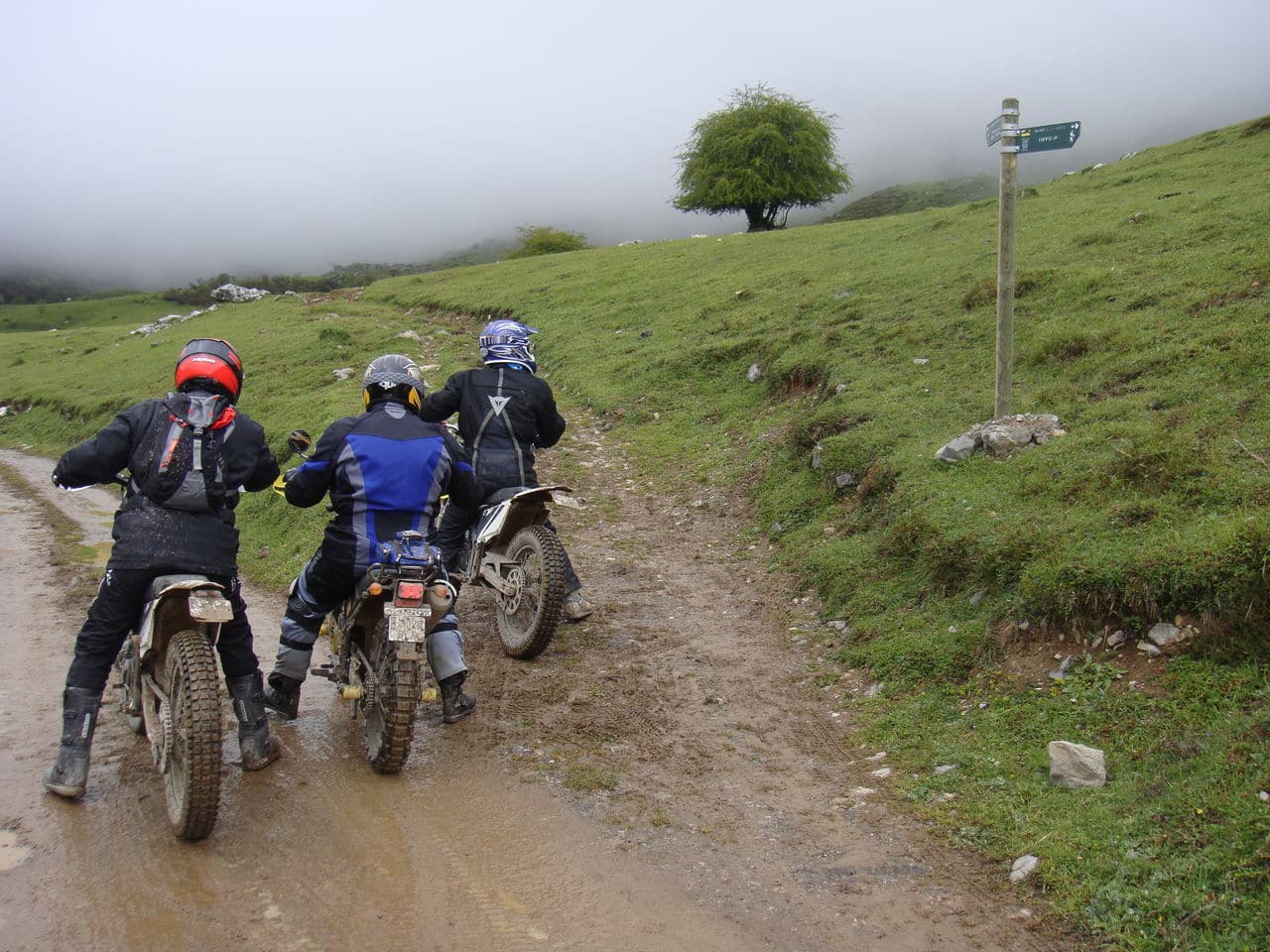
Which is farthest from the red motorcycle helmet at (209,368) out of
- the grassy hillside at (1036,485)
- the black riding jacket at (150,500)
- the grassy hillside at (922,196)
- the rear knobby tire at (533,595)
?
the grassy hillside at (922,196)

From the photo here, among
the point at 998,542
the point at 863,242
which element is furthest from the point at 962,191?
the point at 998,542

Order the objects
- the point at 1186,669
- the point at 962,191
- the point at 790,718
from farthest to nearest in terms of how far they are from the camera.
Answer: the point at 962,191, the point at 790,718, the point at 1186,669

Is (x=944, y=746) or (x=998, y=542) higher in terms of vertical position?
(x=998, y=542)

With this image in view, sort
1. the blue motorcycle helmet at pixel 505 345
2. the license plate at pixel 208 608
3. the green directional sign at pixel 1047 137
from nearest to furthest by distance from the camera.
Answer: the license plate at pixel 208 608
the blue motorcycle helmet at pixel 505 345
the green directional sign at pixel 1047 137

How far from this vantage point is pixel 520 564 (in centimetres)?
739

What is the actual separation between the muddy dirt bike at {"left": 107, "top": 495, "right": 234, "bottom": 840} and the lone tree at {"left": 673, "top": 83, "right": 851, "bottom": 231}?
4357 cm

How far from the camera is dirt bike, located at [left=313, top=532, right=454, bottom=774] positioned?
5141mm

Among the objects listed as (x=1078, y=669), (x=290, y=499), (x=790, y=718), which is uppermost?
(x=290, y=499)

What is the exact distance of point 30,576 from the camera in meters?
10.1

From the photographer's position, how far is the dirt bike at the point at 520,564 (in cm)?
694

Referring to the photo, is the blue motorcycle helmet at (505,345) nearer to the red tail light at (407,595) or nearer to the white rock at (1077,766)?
the red tail light at (407,595)

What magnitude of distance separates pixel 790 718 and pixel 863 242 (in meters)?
19.4

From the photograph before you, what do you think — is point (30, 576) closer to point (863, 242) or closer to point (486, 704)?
point (486, 704)

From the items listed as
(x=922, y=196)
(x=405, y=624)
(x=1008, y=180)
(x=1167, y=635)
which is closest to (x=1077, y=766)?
(x=1167, y=635)
